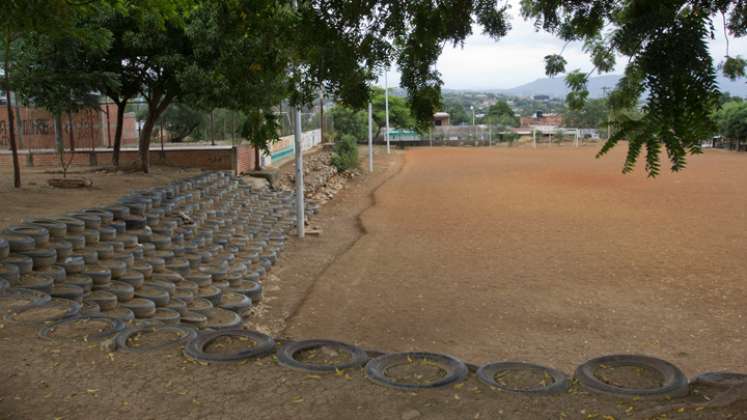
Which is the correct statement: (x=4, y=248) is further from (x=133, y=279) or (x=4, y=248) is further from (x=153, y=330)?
(x=153, y=330)

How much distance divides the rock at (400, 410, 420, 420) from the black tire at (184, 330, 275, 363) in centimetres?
138

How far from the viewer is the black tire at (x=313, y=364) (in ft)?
14.8

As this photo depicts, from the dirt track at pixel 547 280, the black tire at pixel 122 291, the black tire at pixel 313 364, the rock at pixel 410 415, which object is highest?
the black tire at pixel 313 364

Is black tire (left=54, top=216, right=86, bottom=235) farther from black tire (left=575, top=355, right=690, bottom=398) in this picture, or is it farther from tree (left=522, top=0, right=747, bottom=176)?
tree (left=522, top=0, right=747, bottom=176)

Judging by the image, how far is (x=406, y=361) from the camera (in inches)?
187

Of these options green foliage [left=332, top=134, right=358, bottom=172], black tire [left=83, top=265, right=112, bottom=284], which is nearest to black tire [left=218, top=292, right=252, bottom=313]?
black tire [left=83, top=265, right=112, bottom=284]

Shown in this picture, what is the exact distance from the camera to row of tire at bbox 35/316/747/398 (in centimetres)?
412

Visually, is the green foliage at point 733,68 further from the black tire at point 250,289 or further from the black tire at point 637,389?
the black tire at point 250,289

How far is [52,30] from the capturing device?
963 centimetres

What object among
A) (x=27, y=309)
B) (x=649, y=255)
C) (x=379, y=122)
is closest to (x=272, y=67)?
(x=27, y=309)

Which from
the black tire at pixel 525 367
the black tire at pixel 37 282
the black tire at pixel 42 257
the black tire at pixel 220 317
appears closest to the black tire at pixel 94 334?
the black tire at pixel 37 282

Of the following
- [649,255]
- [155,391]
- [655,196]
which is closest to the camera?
[155,391]

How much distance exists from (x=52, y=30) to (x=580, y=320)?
8595mm

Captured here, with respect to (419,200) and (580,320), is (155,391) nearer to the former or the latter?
(580,320)
